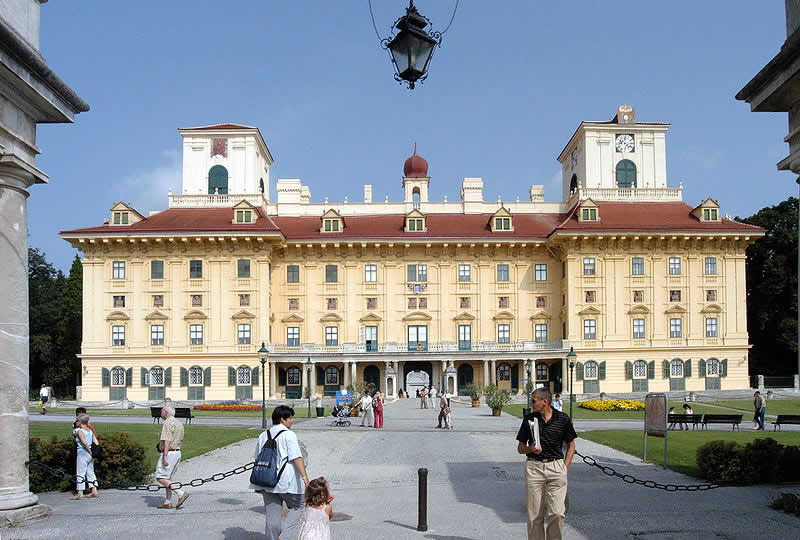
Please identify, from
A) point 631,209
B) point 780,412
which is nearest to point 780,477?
point 780,412

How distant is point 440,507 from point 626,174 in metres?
59.0

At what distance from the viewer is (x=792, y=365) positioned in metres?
68.2

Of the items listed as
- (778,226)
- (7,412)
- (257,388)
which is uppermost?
(778,226)

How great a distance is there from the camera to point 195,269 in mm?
59562

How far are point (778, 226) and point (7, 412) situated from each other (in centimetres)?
6791

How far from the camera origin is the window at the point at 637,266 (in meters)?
60.8

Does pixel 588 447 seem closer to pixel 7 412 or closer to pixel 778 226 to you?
pixel 7 412

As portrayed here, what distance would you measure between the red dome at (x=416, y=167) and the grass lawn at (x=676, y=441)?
4667 centimetres

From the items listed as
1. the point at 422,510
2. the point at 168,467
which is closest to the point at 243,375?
the point at 168,467

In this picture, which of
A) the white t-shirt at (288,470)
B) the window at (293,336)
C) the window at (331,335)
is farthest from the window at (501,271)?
the white t-shirt at (288,470)

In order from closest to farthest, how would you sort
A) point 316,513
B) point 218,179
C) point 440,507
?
point 316,513
point 440,507
point 218,179

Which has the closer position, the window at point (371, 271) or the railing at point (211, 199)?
the window at point (371, 271)

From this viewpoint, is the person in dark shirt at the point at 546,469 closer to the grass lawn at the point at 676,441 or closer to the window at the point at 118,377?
the grass lawn at the point at 676,441

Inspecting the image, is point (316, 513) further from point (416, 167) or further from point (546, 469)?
point (416, 167)
